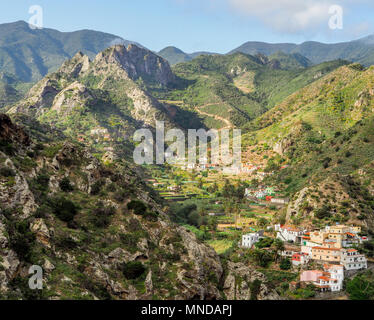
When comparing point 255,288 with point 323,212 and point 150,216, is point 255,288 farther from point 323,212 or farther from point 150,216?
point 323,212

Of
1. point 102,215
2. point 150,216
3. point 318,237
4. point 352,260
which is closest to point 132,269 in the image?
point 102,215

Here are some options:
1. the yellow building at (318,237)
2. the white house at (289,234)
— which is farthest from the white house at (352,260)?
the white house at (289,234)

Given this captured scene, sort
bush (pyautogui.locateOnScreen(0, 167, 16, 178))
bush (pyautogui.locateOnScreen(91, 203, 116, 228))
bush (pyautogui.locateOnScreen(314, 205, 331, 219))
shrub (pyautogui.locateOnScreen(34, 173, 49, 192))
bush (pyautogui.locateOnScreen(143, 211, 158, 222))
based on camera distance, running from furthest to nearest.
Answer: bush (pyautogui.locateOnScreen(314, 205, 331, 219)) → bush (pyautogui.locateOnScreen(143, 211, 158, 222)) → shrub (pyautogui.locateOnScreen(34, 173, 49, 192)) → bush (pyautogui.locateOnScreen(91, 203, 116, 228)) → bush (pyautogui.locateOnScreen(0, 167, 16, 178))

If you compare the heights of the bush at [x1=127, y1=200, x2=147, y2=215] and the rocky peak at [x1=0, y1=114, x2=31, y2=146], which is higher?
the rocky peak at [x1=0, y1=114, x2=31, y2=146]

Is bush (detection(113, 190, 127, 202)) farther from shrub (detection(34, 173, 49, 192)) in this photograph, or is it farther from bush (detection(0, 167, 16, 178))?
bush (detection(0, 167, 16, 178))

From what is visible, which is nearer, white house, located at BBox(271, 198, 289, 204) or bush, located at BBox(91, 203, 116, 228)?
bush, located at BBox(91, 203, 116, 228)

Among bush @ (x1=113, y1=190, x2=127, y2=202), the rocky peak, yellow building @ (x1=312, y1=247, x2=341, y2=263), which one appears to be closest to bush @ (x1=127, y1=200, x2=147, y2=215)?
bush @ (x1=113, y1=190, x2=127, y2=202)
